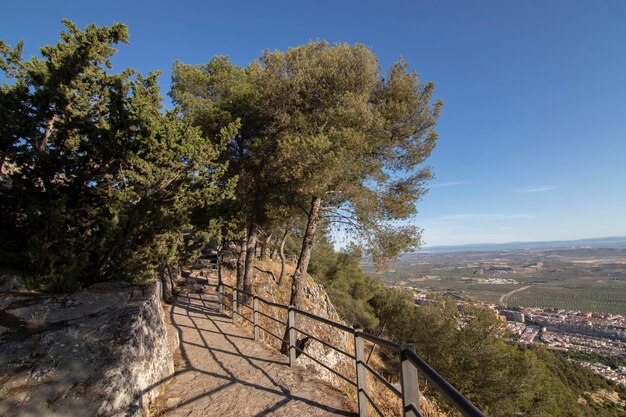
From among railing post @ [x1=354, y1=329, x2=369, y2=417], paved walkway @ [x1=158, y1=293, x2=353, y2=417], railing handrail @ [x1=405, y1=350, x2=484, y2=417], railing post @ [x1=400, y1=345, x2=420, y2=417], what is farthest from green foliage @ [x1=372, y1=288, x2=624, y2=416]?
railing handrail @ [x1=405, y1=350, x2=484, y2=417]

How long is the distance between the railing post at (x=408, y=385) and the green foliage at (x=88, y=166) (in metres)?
6.26

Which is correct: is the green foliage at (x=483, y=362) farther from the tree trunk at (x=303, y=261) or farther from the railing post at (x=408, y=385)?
the railing post at (x=408, y=385)

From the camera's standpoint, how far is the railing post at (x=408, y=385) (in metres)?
2.43

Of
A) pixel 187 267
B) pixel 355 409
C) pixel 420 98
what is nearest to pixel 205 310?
pixel 355 409

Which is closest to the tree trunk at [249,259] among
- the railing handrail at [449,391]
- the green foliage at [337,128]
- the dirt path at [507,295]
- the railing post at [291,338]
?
the green foliage at [337,128]

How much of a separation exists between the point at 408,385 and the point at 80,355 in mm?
3988

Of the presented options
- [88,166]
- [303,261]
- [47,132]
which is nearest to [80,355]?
[88,166]

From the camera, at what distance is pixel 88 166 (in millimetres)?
6969

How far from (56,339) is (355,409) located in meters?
4.09

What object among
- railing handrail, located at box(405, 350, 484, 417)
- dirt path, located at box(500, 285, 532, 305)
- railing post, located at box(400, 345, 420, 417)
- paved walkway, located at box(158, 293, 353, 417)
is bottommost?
dirt path, located at box(500, 285, 532, 305)

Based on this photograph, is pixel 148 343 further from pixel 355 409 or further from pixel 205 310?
pixel 205 310

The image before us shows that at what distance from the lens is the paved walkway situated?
409 cm

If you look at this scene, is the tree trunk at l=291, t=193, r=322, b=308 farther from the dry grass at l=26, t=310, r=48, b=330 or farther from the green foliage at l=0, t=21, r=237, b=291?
the dry grass at l=26, t=310, r=48, b=330

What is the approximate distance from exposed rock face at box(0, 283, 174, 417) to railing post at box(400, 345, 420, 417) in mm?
3156
